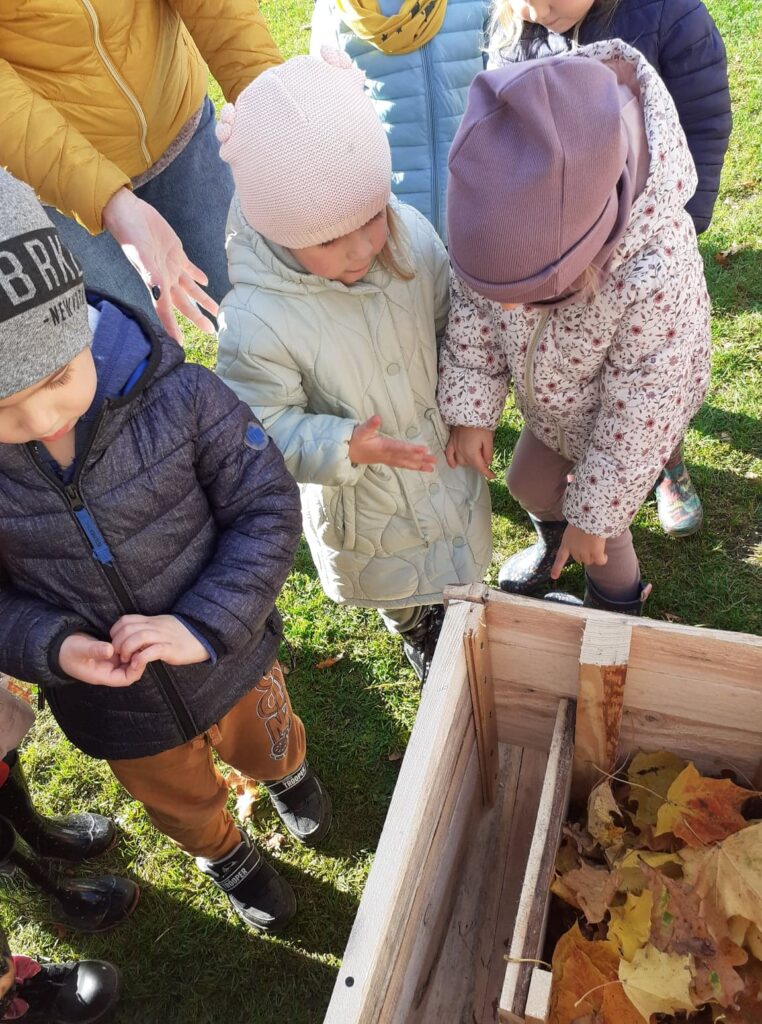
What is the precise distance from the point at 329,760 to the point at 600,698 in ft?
4.34

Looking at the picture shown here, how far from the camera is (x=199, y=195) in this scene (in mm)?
2387

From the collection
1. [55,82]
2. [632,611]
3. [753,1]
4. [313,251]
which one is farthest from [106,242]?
[753,1]

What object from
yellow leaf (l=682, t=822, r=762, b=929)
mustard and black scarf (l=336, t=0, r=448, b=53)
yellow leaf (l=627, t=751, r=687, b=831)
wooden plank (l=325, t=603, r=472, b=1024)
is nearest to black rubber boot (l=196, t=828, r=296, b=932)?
wooden plank (l=325, t=603, r=472, b=1024)

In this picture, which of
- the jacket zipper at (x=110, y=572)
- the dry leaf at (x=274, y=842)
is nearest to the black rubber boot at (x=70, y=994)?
the dry leaf at (x=274, y=842)

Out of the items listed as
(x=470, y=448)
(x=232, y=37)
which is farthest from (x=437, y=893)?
(x=232, y=37)

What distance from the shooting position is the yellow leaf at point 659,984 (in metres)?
1.26

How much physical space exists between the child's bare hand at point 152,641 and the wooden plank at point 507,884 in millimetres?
750

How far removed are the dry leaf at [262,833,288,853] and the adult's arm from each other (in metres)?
1.95

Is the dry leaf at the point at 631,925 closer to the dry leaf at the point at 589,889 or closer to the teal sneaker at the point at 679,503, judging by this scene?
the dry leaf at the point at 589,889

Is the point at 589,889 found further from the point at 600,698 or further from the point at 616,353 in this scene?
the point at 616,353

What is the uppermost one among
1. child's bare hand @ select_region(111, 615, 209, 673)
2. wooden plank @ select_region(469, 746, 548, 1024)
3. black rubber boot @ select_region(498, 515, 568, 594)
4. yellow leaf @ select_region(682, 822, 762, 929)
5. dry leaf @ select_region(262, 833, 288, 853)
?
child's bare hand @ select_region(111, 615, 209, 673)

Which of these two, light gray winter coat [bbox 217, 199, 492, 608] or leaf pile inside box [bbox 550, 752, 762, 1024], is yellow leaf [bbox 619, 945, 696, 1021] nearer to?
leaf pile inside box [bbox 550, 752, 762, 1024]

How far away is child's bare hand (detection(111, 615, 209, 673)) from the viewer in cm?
145

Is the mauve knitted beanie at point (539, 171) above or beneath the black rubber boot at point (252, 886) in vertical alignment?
above
